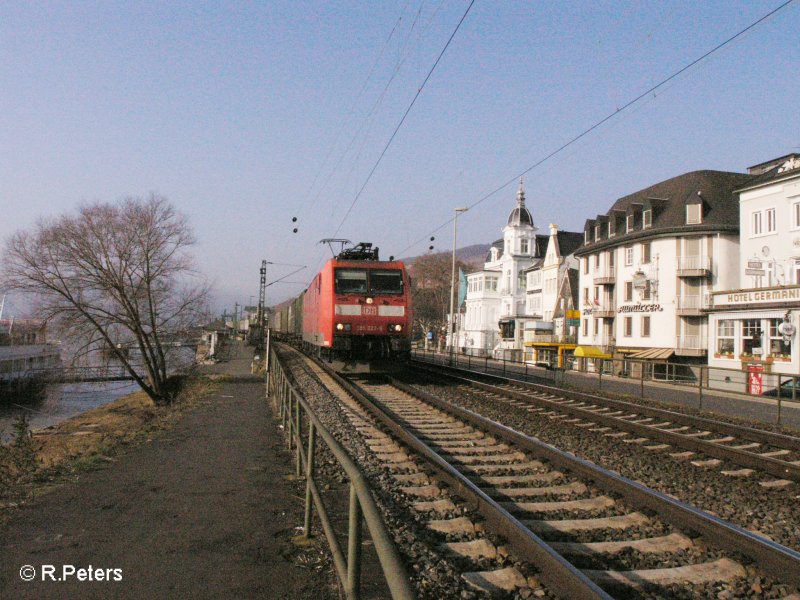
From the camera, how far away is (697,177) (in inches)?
1758

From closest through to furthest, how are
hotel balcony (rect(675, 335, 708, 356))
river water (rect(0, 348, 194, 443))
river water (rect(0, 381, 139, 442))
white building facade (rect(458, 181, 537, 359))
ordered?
river water (rect(0, 348, 194, 443))
river water (rect(0, 381, 139, 442))
hotel balcony (rect(675, 335, 708, 356))
white building facade (rect(458, 181, 537, 359))

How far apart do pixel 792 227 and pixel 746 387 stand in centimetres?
1754

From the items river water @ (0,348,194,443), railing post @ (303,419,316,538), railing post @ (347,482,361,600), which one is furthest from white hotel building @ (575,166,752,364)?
railing post @ (347,482,361,600)

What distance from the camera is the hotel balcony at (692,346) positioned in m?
41.2

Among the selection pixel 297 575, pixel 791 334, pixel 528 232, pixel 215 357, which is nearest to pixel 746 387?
pixel 791 334

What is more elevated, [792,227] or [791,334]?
[792,227]

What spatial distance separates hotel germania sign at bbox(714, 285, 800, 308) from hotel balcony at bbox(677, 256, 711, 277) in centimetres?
725

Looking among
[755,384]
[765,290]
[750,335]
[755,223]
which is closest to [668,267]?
[755,223]

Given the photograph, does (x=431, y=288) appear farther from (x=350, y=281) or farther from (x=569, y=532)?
(x=569, y=532)

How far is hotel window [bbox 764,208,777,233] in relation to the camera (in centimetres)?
3403

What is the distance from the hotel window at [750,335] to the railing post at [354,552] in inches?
1306

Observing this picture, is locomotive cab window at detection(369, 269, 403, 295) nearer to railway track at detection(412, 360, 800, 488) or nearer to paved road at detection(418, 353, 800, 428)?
railway track at detection(412, 360, 800, 488)

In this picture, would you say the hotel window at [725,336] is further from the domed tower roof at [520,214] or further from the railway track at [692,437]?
the domed tower roof at [520,214]

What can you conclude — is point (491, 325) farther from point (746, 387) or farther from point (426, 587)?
point (426, 587)
